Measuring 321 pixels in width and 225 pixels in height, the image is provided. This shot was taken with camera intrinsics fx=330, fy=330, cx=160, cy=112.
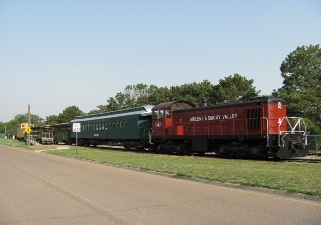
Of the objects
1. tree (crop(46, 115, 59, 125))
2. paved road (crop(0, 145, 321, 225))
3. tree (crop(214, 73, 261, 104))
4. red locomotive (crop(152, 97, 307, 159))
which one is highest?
tree (crop(214, 73, 261, 104))

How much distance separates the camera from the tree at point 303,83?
1259 inches

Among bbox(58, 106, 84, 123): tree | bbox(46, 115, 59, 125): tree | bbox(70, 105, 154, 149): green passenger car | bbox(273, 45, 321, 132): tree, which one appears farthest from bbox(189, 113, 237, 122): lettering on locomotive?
bbox(46, 115, 59, 125): tree

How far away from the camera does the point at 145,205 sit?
795 centimetres

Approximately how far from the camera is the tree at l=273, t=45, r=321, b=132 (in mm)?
31980

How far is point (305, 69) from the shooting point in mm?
34938

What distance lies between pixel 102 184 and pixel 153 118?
1685 centimetres

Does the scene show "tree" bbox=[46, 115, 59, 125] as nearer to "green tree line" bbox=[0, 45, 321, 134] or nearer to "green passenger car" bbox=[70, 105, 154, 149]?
"green passenger car" bbox=[70, 105, 154, 149]

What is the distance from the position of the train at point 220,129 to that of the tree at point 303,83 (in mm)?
11000

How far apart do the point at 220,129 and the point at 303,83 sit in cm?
1756

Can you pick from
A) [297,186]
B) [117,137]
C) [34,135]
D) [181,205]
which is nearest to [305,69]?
[117,137]

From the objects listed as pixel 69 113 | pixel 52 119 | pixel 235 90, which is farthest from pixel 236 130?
pixel 52 119

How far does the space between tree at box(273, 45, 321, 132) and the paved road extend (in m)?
23.9

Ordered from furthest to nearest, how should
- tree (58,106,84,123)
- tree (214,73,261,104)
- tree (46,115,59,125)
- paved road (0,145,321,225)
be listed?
tree (46,115,59,125)
tree (58,106,84,123)
tree (214,73,261,104)
paved road (0,145,321,225)

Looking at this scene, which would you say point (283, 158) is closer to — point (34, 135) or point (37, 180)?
point (37, 180)
